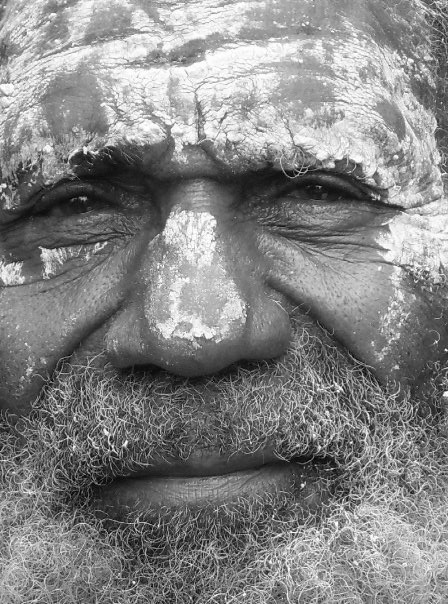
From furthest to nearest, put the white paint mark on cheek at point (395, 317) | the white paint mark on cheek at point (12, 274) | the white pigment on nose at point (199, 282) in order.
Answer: the white paint mark on cheek at point (12, 274) < the white paint mark on cheek at point (395, 317) < the white pigment on nose at point (199, 282)

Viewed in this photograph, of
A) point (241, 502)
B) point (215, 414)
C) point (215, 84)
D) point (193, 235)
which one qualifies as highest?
point (215, 84)

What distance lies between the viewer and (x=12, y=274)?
2.40 meters

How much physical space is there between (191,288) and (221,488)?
1.60ft

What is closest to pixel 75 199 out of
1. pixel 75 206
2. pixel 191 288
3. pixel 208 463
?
pixel 75 206

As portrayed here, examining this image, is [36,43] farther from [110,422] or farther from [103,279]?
[110,422]

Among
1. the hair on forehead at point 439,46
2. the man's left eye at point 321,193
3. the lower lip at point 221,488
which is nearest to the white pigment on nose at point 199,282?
the man's left eye at point 321,193

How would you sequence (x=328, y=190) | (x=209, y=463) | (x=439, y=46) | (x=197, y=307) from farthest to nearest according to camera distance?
(x=439, y=46) < (x=328, y=190) < (x=209, y=463) < (x=197, y=307)

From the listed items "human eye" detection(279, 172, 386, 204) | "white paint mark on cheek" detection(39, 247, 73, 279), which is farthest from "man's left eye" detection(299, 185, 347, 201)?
"white paint mark on cheek" detection(39, 247, 73, 279)

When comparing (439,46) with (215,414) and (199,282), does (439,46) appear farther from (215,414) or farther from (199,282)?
(215,414)

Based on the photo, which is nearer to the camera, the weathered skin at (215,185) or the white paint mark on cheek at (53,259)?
the weathered skin at (215,185)

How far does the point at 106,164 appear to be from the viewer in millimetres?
2213

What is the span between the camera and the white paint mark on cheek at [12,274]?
2396 mm

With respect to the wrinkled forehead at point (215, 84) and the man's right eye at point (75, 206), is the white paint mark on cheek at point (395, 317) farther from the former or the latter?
the man's right eye at point (75, 206)

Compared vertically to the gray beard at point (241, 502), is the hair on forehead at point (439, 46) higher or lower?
higher
